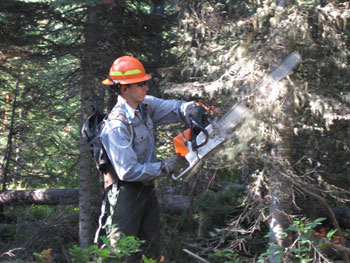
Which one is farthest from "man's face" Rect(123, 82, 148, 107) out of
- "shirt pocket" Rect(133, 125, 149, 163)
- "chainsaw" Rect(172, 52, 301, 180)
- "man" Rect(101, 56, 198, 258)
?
"chainsaw" Rect(172, 52, 301, 180)

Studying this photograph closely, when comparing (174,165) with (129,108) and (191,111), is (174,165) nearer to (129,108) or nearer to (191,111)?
(191,111)

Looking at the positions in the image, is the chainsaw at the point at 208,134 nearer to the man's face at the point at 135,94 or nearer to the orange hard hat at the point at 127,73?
the man's face at the point at 135,94

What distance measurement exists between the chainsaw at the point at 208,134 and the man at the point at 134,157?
0.62ft

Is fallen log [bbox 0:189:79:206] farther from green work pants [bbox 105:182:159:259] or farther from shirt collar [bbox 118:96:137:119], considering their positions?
shirt collar [bbox 118:96:137:119]

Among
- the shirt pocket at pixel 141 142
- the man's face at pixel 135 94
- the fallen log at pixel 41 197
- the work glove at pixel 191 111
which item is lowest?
the fallen log at pixel 41 197

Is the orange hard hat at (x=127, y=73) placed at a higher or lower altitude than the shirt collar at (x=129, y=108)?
higher

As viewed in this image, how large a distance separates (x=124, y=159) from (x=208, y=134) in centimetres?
91

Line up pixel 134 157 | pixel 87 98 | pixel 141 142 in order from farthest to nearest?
pixel 87 98, pixel 141 142, pixel 134 157

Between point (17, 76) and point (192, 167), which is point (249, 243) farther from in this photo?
point (17, 76)

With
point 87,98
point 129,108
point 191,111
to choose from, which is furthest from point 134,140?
point 87,98

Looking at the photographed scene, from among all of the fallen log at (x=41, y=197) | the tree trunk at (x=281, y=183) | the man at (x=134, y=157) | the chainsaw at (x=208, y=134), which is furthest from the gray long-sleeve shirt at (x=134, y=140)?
the fallen log at (x=41, y=197)

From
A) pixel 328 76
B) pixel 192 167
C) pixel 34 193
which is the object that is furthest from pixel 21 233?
pixel 328 76

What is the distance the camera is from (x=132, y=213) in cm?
432

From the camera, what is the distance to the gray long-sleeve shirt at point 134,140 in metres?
4.08
